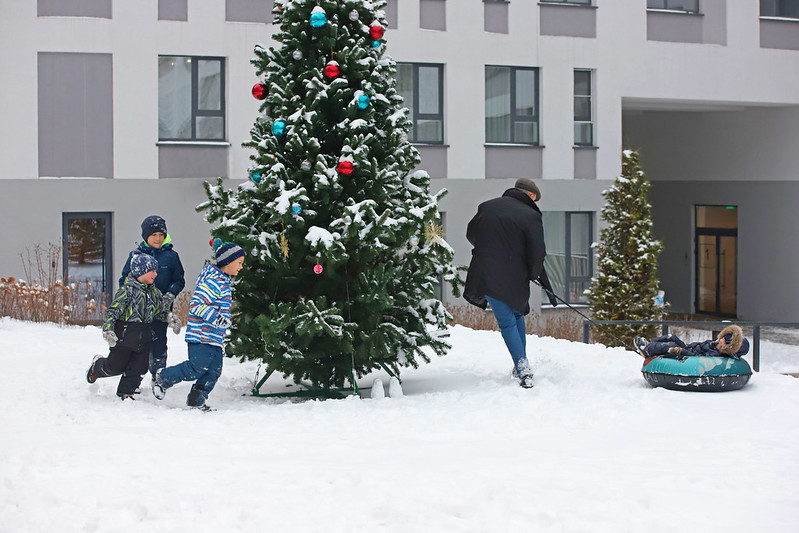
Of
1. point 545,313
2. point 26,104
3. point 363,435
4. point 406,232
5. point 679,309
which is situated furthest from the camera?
point 679,309

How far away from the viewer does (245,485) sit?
616 centimetres

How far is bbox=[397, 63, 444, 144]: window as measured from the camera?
23203 mm

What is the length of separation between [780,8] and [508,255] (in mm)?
19553

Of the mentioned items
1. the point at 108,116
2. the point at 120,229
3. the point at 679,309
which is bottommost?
the point at 679,309

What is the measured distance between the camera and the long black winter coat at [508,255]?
9914 millimetres

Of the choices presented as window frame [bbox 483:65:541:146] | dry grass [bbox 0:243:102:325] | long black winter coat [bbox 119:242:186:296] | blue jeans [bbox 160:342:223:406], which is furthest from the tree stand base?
window frame [bbox 483:65:541:146]

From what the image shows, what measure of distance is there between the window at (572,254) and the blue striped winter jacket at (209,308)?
53.5 feet

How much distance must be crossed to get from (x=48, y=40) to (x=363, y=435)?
50.6 feet

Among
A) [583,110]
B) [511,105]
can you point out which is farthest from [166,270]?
[583,110]

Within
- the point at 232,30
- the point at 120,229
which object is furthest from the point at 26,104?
the point at 232,30

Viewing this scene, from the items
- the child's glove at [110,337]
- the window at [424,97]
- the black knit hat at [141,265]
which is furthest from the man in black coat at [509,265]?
the window at [424,97]

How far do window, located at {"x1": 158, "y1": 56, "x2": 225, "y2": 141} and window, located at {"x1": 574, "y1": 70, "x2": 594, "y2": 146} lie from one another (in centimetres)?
803

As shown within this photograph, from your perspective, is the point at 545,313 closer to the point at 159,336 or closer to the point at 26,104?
the point at 26,104

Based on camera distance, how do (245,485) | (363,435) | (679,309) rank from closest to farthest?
1. (245,485)
2. (363,435)
3. (679,309)
